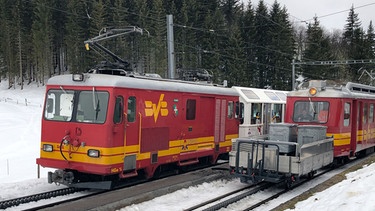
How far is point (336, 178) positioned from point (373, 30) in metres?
62.5

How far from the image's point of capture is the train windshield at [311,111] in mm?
14005

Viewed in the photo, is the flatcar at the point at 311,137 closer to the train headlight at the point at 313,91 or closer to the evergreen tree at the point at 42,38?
the train headlight at the point at 313,91

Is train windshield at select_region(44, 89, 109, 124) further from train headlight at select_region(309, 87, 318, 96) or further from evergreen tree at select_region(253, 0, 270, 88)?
evergreen tree at select_region(253, 0, 270, 88)

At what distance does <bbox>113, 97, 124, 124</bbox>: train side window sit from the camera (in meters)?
9.65

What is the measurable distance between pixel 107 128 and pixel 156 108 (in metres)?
2.03

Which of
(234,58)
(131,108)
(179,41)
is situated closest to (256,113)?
(131,108)

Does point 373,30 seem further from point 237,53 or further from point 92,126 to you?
point 92,126

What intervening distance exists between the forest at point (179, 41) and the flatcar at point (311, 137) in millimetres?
34178

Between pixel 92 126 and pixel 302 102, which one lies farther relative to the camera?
pixel 302 102

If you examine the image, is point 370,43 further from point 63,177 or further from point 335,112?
point 63,177

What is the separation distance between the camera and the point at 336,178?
1220 cm

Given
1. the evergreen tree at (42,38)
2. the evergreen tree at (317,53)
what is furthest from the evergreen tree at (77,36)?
the evergreen tree at (317,53)

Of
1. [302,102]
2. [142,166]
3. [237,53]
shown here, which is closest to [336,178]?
[302,102]

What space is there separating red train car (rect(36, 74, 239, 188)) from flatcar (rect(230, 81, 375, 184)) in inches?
83.4
